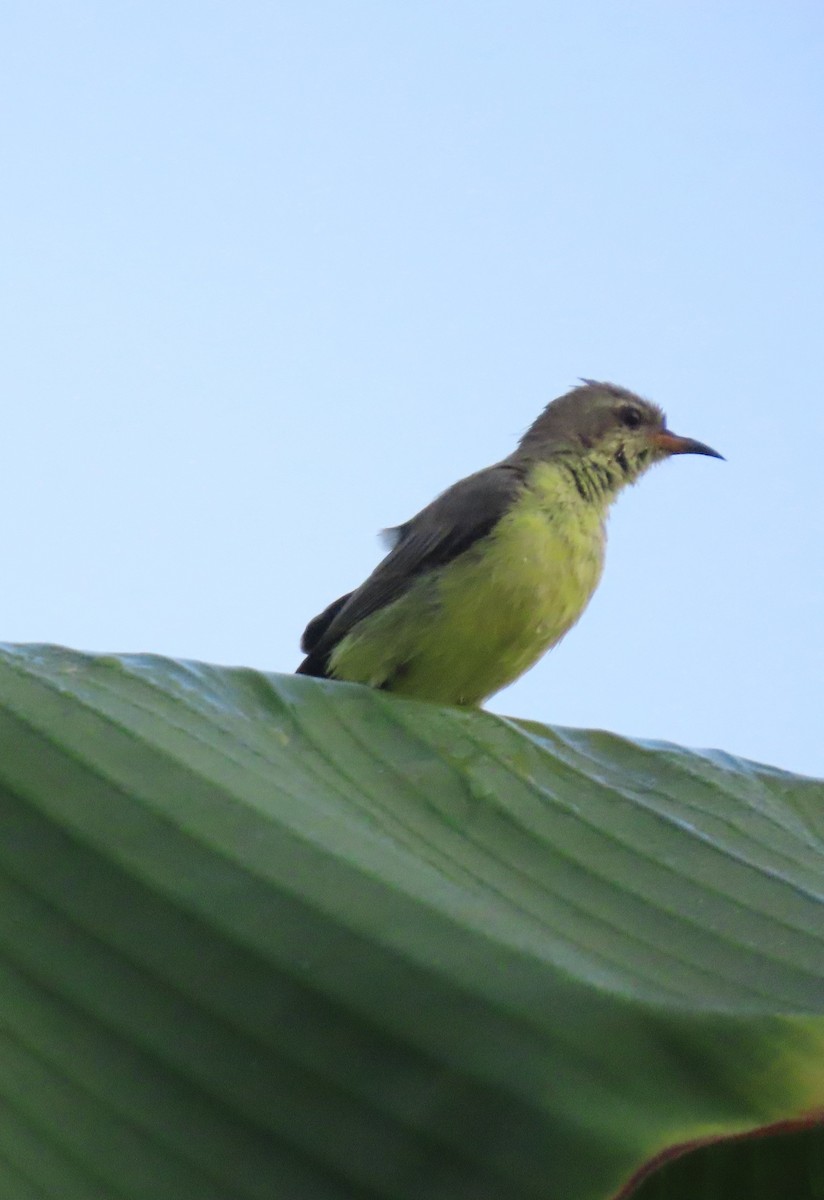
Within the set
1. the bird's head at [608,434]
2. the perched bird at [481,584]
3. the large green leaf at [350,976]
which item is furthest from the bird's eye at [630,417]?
the large green leaf at [350,976]

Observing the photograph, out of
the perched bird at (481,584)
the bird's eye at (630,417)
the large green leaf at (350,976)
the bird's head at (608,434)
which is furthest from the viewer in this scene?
the bird's eye at (630,417)

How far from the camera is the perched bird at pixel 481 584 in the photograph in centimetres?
416

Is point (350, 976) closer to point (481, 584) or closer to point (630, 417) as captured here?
point (481, 584)

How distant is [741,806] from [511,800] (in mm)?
269

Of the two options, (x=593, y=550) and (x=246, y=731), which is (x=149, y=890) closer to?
(x=246, y=731)

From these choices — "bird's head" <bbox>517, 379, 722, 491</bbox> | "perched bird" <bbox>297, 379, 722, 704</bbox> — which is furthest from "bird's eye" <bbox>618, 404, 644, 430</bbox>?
"perched bird" <bbox>297, 379, 722, 704</bbox>

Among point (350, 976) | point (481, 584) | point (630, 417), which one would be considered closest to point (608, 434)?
point (630, 417)

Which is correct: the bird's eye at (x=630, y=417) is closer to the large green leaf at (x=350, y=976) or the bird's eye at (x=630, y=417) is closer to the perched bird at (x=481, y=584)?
the perched bird at (x=481, y=584)

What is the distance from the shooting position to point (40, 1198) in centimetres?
107

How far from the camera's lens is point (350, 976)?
1043 mm

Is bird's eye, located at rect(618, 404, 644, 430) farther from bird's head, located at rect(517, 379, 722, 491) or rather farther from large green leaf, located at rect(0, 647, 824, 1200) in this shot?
large green leaf, located at rect(0, 647, 824, 1200)

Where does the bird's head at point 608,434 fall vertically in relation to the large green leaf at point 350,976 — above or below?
above

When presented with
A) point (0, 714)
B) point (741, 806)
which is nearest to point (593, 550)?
point (741, 806)

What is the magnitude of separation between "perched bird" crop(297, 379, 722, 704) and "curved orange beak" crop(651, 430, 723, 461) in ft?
0.99
